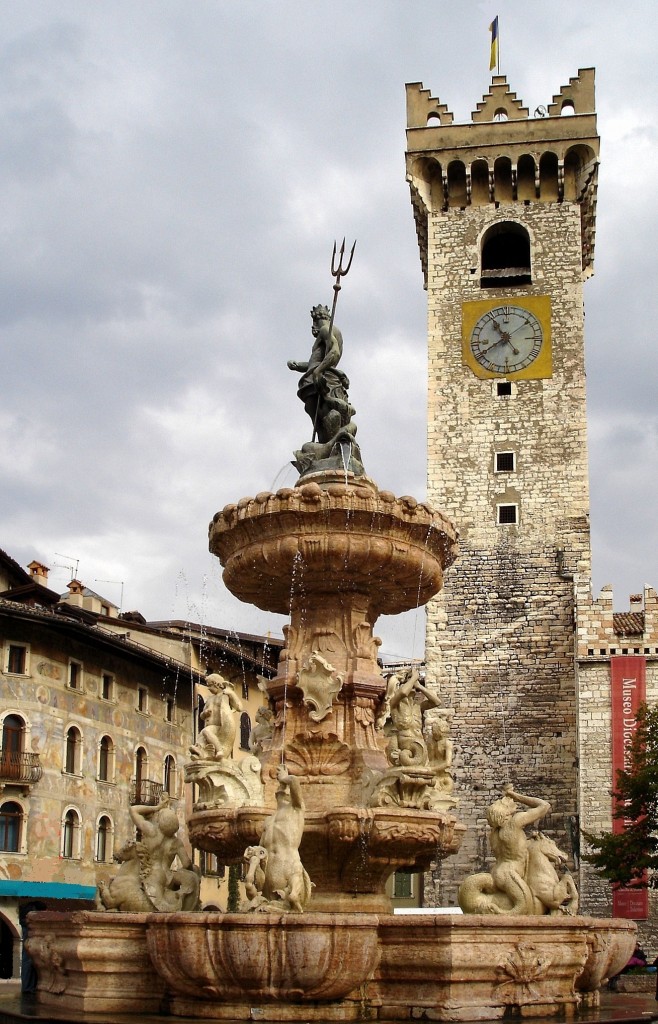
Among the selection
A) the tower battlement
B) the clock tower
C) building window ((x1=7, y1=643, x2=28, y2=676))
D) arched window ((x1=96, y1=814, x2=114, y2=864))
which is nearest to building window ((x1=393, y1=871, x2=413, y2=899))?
the clock tower

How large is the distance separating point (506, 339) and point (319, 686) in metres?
28.0

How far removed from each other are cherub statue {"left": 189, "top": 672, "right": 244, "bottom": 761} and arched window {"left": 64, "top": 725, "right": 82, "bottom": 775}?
1953 centimetres

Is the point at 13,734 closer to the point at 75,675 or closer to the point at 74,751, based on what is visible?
the point at 74,751

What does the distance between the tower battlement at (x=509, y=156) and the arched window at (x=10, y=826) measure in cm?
2230

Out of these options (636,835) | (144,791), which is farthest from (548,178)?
(636,835)

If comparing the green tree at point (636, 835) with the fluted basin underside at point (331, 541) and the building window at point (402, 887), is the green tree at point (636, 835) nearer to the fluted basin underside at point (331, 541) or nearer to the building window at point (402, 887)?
the building window at point (402, 887)

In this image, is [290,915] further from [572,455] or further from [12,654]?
[572,455]

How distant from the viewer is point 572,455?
3753 centimetres

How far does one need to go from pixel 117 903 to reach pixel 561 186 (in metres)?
33.3

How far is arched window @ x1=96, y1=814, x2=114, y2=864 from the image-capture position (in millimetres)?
31359

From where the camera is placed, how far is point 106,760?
3247 cm

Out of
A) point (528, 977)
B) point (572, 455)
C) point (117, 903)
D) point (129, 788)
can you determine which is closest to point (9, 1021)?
point (117, 903)

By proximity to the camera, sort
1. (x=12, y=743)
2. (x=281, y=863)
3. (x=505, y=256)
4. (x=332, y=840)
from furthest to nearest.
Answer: (x=505, y=256) < (x=12, y=743) < (x=332, y=840) < (x=281, y=863)

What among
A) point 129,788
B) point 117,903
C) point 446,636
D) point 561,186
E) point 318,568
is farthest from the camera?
point 561,186
